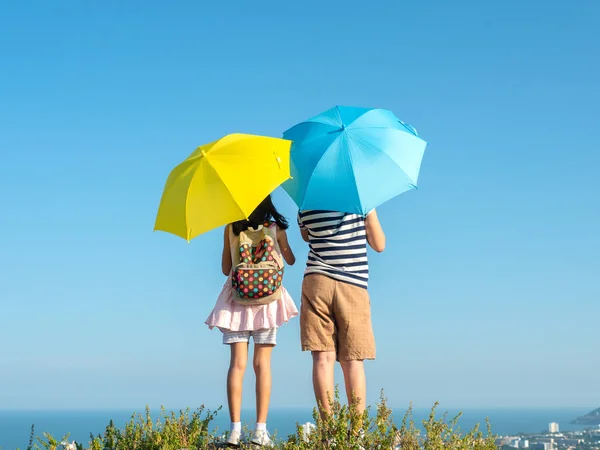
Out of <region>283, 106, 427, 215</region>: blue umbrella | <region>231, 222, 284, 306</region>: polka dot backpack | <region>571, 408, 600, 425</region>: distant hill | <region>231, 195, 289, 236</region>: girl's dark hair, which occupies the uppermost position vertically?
<region>571, 408, 600, 425</region>: distant hill

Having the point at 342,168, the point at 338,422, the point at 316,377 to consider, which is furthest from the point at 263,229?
the point at 338,422

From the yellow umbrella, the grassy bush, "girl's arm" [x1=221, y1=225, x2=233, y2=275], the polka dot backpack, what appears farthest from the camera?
"girl's arm" [x1=221, y1=225, x2=233, y2=275]

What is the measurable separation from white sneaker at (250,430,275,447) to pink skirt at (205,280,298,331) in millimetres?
874

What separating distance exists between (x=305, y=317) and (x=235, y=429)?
3.76ft

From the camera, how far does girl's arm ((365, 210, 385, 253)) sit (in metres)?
6.30

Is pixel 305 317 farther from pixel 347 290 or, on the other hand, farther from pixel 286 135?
pixel 286 135

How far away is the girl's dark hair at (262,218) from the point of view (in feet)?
21.5

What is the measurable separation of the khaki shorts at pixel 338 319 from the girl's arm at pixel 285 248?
46cm

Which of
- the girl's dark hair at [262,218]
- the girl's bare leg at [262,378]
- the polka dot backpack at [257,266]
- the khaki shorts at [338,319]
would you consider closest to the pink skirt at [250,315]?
the polka dot backpack at [257,266]

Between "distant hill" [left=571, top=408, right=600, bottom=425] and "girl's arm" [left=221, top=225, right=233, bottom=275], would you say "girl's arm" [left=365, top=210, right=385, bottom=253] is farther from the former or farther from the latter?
"distant hill" [left=571, top=408, right=600, bottom=425]

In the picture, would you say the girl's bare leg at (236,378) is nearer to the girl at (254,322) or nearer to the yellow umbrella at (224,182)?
the girl at (254,322)

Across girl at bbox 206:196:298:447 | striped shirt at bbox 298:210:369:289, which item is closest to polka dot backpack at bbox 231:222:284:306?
girl at bbox 206:196:298:447

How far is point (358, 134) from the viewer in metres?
6.47

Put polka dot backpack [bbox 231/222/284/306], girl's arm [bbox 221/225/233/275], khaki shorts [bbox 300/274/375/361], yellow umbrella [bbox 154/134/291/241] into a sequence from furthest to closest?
girl's arm [bbox 221/225/233/275]
polka dot backpack [bbox 231/222/284/306]
yellow umbrella [bbox 154/134/291/241]
khaki shorts [bbox 300/274/375/361]
